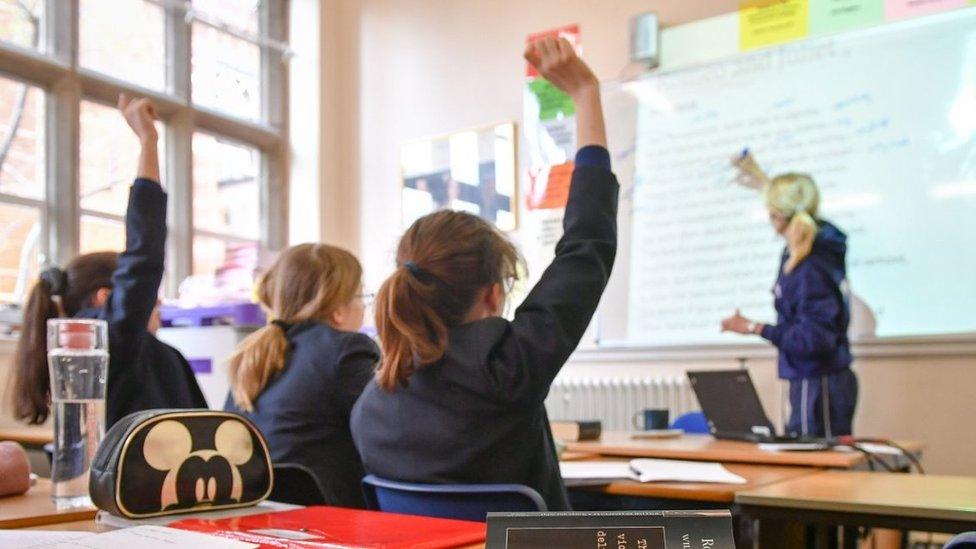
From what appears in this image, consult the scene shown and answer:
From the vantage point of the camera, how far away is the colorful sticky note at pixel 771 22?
4.01 m

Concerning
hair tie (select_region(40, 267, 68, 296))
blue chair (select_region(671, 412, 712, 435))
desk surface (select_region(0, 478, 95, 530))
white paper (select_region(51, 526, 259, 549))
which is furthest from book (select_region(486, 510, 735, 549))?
blue chair (select_region(671, 412, 712, 435))

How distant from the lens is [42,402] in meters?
1.96

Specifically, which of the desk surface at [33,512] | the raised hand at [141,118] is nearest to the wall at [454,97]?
the raised hand at [141,118]

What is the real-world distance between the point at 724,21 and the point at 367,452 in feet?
10.9

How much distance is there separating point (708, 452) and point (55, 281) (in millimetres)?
1611

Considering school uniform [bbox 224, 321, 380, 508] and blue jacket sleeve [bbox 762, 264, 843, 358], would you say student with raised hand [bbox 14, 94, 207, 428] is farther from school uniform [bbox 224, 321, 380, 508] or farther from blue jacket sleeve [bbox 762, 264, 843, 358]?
blue jacket sleeve [bbox 762, 264, 843, 358]

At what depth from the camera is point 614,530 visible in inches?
26.0

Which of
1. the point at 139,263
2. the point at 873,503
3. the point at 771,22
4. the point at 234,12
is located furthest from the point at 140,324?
the point at 234,12

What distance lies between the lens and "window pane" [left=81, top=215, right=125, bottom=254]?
441 centimetres

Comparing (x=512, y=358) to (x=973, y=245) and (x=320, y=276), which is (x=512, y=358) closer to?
(x=320, y=276)

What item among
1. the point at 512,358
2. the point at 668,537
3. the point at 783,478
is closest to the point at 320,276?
the point at 512,358

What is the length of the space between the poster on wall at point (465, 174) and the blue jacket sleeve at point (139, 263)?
313 centimetres

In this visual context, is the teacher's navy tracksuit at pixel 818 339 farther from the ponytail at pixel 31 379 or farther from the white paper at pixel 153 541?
the white paper at pixel 153 541

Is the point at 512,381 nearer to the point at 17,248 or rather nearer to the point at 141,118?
the point at 141,118
